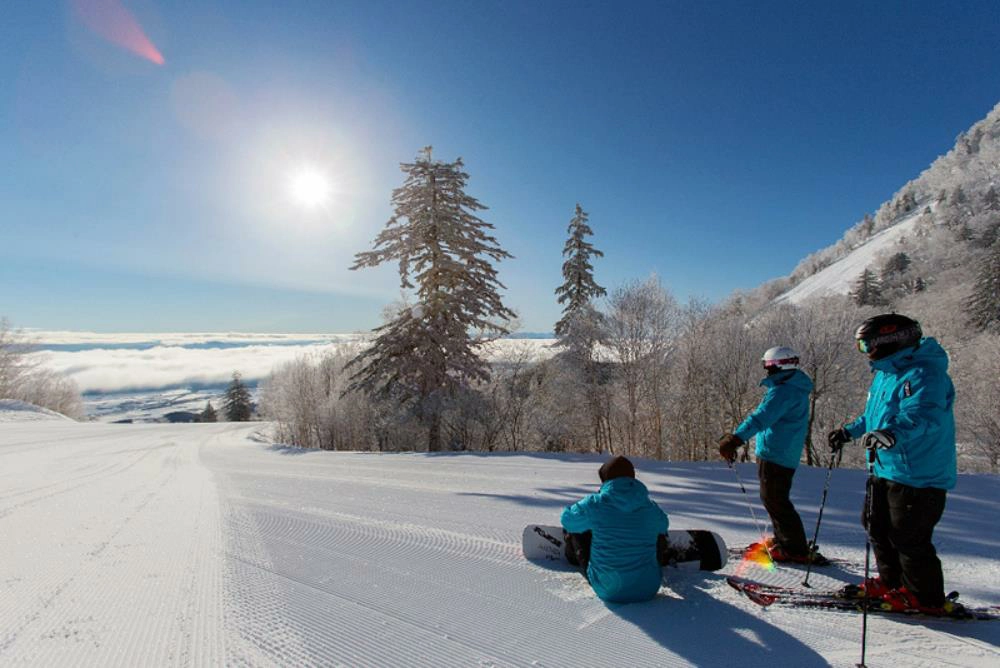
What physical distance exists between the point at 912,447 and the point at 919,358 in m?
0.56

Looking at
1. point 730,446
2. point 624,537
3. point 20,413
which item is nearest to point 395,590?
point 624,537

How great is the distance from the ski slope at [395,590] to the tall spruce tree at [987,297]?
51.6 metres

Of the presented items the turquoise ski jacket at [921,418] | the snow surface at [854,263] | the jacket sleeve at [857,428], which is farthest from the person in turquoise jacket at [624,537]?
the snow surface at [854,263]

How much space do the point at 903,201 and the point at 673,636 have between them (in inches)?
7370

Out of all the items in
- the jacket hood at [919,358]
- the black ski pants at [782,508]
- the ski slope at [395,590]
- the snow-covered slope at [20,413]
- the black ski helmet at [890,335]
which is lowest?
the snow-covered slope at [20,413]

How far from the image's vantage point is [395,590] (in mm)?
3070

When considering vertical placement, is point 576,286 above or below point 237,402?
above

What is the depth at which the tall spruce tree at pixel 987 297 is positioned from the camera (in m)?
39.5

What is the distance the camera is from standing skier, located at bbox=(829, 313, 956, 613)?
2604 millimetres

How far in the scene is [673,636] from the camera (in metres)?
2.48

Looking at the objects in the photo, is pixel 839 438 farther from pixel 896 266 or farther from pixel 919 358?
pixel 896 266

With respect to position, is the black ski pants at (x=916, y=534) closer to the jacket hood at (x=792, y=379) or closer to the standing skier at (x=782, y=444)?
the standing skier at (x=782, y=444)

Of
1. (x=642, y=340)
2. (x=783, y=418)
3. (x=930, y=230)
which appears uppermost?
(x=930, y=230)

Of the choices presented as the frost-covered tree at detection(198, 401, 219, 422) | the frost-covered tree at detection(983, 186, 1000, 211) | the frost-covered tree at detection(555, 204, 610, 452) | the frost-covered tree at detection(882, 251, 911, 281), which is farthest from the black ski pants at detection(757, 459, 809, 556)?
the frost-covered tree at detection(983, 186, 1000, 211)
